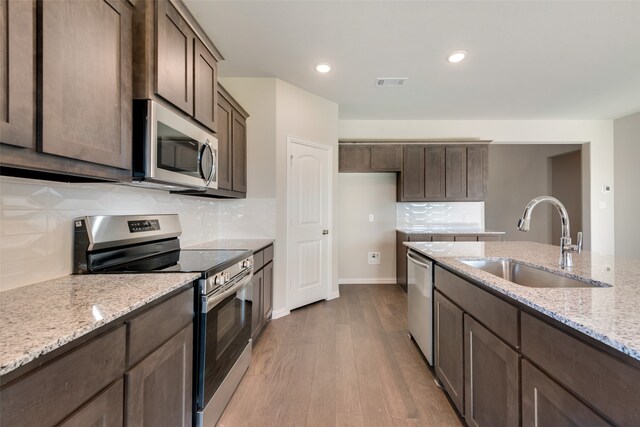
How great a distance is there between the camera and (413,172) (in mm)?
4203

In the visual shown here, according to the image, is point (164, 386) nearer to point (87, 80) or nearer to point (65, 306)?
point (65, 306)

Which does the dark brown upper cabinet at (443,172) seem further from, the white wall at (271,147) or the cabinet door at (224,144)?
the cabinet door at (224,144)

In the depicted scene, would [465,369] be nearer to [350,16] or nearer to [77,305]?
[77,305]

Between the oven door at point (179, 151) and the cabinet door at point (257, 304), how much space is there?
87cm

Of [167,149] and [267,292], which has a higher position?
[167,149]

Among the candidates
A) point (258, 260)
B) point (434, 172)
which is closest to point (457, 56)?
point (434, 172)

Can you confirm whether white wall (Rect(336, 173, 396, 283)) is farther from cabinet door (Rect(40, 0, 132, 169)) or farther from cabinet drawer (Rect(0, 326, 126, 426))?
cabinet drawer (Rect(0, 326, 126, 426))

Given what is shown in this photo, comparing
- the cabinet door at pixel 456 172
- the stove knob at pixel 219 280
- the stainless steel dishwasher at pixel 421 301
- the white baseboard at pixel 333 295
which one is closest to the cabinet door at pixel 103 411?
the stove knob at pixel 219 280

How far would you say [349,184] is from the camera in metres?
4.49

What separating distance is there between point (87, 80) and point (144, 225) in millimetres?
932

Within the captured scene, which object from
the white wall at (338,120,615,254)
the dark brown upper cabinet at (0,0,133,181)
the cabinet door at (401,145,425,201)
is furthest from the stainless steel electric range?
the white wall at (338,120,615,254)

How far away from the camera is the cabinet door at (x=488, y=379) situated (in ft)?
3.47

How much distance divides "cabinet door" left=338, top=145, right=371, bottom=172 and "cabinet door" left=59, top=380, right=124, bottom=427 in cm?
373

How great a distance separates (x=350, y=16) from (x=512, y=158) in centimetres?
531
